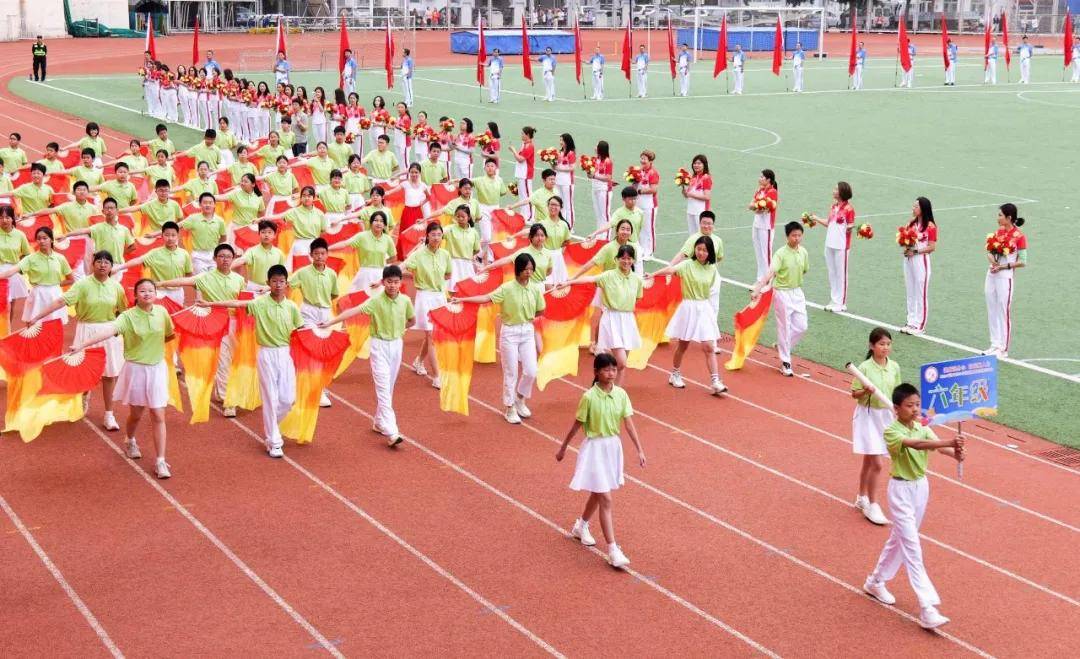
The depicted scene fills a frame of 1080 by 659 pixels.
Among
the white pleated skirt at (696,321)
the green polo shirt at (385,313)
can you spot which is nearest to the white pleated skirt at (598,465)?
the green polo shirt at (385,313)

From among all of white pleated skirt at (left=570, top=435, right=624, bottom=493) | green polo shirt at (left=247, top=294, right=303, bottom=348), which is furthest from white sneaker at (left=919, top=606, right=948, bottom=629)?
green polo shirt at (left=247, top=294, right=303, bottom=348)

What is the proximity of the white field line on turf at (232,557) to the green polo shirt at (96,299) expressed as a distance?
130 cm

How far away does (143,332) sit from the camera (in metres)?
12.7

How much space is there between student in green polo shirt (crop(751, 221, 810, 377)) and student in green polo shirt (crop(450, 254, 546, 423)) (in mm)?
3065

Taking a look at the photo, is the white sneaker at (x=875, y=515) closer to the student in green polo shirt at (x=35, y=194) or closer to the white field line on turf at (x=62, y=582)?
the white field line on turf at (x=62, y=582)

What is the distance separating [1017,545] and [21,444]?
9781 millimetres

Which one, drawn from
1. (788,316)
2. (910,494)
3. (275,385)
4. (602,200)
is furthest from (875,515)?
(602,200)

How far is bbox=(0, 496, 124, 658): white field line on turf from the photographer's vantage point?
9.73 meters

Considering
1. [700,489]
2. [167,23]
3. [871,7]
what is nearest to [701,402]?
[700,489]

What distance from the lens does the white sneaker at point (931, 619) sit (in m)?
10.0

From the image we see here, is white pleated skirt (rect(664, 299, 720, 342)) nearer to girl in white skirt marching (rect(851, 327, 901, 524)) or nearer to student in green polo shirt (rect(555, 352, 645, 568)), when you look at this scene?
girl in white skirt marching (rect(851, 327, 901, 524))

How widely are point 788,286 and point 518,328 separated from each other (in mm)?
3685

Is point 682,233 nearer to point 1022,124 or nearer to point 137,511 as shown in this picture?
point 137,511

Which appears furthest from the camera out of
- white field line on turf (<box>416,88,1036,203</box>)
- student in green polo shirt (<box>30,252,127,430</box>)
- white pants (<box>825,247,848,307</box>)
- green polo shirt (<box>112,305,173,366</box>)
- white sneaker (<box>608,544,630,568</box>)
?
white field line on turf (<box>416,88,1036,203</box>)
